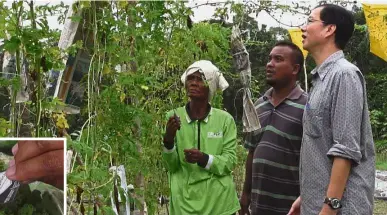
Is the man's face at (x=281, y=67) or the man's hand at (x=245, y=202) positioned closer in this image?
the man's face at (x=281, y=67)

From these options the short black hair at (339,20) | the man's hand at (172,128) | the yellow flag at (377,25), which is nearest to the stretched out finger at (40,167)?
the short black hair at (339,20)

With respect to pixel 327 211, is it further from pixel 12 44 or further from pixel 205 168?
pixel 12 44

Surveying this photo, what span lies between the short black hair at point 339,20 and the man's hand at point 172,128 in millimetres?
977

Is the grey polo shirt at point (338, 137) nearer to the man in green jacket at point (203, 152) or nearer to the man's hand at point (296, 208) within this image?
the man's hand at point (296, 208)

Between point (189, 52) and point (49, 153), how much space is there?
Answer: 2.46 meters

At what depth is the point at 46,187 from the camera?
1.71 meters

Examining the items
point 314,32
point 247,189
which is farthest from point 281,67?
point 314,32

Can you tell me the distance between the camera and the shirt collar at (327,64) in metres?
2.34

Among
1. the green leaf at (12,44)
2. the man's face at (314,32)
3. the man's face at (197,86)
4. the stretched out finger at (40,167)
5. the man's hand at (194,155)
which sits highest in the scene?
the man's face at (314,32)

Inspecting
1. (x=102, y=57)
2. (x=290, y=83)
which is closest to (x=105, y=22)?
(x=102, y=57)

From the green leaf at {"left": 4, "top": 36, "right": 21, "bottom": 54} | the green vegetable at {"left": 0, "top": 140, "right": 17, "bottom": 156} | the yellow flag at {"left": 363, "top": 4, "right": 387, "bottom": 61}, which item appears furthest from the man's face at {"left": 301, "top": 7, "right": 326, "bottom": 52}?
the yellow flag at {"left": 363, "top": 4, "right": 387, "bottom": 61}

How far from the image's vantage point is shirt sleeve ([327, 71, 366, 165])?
2.19 meters

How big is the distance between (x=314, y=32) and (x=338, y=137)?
400 millimetres

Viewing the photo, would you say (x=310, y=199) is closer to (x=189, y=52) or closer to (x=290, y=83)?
(x=290, y=83)
